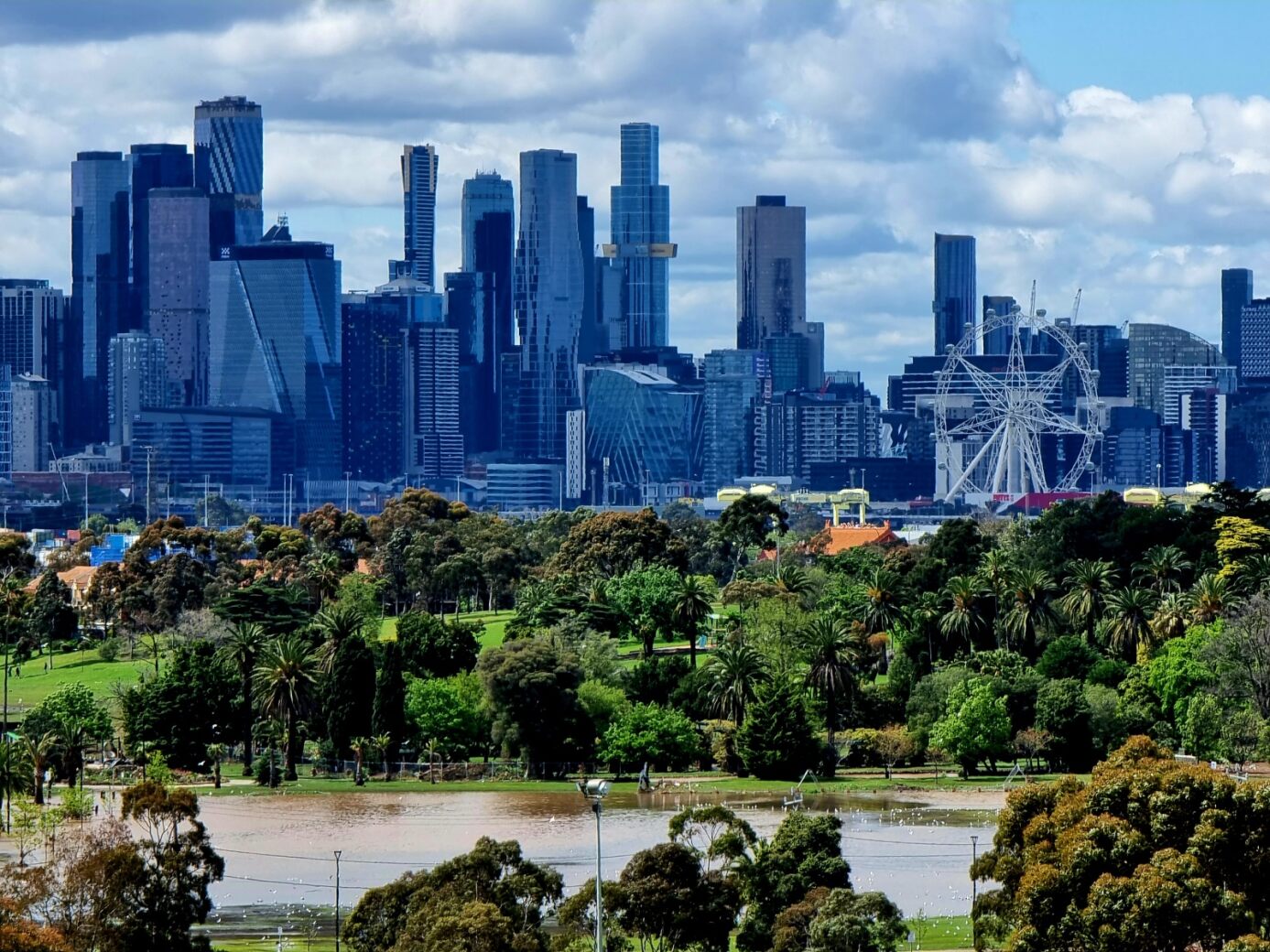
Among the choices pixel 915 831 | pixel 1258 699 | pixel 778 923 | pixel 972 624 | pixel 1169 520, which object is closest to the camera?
pixel 778 923

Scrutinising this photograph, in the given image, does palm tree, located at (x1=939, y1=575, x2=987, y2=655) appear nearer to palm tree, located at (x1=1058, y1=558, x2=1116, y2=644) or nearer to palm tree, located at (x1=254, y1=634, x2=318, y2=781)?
palm tree, located at (x1=1058, y1=558, x2=1116, y2=644)

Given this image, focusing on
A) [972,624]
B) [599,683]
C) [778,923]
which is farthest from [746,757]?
[778,923]

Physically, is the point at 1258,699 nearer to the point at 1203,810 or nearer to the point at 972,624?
the point at 972,624

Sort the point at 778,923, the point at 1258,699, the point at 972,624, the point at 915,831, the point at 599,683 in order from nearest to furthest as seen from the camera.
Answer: the point at 778,923 → the point at 915,831 → the point at 1258,699 → the point at 599,683 → the point at 972,624

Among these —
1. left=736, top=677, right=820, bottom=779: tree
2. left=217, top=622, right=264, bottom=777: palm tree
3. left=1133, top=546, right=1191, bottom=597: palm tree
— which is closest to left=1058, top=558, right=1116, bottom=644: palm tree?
left=1133, top=546, right=1191, bottom=597: palm tree

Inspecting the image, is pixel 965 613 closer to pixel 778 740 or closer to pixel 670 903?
pixel 778 740

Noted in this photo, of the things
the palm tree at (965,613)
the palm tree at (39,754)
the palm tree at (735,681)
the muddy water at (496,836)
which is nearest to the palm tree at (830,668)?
the palm tree at (735,681)
